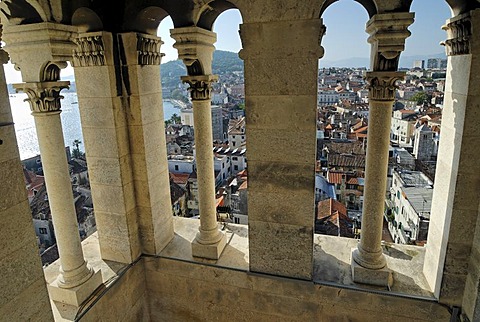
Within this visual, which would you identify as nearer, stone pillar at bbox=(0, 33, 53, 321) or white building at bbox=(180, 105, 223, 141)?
stone pillar at bbox=(0, 33, 53, 321)

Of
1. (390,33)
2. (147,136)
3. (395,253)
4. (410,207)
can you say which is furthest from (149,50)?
(410,207)

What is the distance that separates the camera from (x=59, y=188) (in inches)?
173

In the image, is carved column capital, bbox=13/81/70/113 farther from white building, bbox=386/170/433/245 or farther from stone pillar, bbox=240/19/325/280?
white building, bbox=386/170/433/245

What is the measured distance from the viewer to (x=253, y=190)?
462cm

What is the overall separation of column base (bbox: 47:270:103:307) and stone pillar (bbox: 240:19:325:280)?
2.41 metres

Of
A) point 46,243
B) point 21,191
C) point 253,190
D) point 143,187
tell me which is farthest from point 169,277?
point 46,243

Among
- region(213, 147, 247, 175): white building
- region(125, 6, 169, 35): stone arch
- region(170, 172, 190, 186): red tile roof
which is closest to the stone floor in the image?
region(125, 6, 169, 35): stone arch

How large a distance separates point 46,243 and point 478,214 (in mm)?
21502

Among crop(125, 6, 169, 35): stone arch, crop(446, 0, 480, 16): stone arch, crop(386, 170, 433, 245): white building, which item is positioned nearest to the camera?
crop(446, 0, 480, 16): stone arch

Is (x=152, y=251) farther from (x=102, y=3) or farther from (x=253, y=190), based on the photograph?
(x=102, y=3)

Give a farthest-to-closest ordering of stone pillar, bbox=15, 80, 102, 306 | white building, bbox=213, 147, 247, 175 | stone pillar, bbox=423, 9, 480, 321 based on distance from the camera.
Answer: white building, bbox=213, 147, 247, 175, stone pillar, bbox=15, 80, 102, 306, stone pillar, bbox=423, 9, 480, 321

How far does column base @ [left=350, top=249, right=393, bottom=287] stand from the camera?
15.0ft

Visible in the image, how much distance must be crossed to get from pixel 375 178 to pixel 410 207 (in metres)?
13.6

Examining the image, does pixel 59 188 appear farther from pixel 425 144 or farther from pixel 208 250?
pixel 425 144
